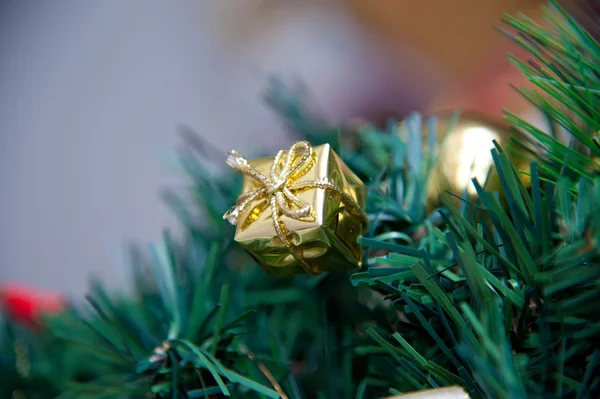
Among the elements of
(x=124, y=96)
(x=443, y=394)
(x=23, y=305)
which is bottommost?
(x=443, y=394)

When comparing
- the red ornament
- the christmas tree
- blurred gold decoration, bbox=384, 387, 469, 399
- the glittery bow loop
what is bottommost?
blurred gold decoration, bbox=384, 387, 469, 399

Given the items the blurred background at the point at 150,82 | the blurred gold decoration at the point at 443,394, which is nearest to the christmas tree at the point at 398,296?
the blurred gold decoration at the point at 443,394

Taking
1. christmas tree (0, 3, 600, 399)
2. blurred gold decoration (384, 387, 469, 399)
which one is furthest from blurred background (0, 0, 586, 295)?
blurred gold decoration (384, 387, 469, 399)

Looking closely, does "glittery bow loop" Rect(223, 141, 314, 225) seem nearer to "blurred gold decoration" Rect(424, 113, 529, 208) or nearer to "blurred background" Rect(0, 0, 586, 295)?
"blurred gold decoration" Rect(424, 113, 529, 208)

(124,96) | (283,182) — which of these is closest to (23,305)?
(283,182)

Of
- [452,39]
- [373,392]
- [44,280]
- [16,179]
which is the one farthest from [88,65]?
[373,392]

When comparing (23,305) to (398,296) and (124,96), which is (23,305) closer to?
(398,296)

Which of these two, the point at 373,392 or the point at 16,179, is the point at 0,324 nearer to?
the point at 373,392
